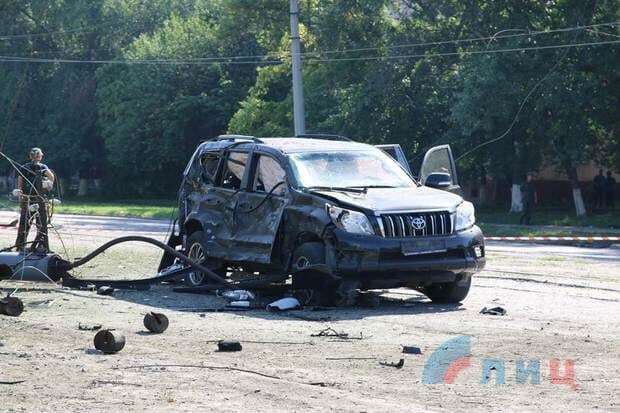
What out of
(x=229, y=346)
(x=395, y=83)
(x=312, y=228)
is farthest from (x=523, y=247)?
(x=395, y=83)

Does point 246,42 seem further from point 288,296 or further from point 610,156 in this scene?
point 288,296

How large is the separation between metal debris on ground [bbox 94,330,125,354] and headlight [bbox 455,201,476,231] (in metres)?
5.05

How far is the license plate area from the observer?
13.5 metres

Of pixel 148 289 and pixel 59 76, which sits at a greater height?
pixel 59 76

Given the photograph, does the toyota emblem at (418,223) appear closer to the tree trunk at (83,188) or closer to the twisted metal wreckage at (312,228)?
the twisted metal wreckage at (312,228)

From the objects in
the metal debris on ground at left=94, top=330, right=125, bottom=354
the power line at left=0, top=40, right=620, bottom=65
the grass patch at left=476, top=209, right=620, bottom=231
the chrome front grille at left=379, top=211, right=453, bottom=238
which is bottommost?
the grass patch at left=476, top=209, right=620, bottom=231

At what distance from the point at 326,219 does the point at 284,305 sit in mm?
1020

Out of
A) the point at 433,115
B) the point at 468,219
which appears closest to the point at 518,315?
the point at 468,219

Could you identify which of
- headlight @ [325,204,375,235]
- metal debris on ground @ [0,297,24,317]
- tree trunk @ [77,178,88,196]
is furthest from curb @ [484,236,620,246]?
tree trunk @ [77,178,88,196]

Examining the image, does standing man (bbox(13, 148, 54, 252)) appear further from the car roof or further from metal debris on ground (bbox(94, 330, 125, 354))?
metal debris on ground (bbox(94, 330, 125, 354))

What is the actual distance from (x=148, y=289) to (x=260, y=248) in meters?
1.77

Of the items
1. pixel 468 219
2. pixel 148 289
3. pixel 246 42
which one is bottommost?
pixel 148 289

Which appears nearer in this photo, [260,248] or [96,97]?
[260,248]

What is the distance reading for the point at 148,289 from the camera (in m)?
15.7
